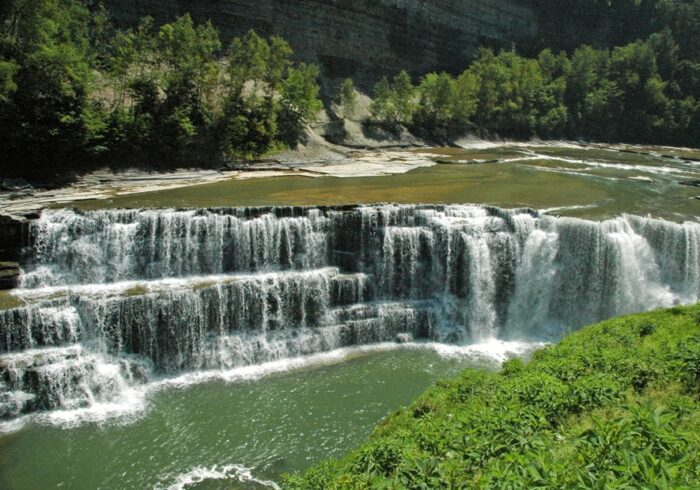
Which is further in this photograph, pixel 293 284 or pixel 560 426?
pixel 293 284

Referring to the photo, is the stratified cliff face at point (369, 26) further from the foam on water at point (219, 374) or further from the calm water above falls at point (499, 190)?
the foam on water at point (219, 374)

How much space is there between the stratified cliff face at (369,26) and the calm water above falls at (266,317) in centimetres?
2973

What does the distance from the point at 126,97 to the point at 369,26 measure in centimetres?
2965

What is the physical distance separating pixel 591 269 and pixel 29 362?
63.4 feet

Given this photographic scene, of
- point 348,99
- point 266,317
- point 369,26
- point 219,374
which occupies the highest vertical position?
point 369,26

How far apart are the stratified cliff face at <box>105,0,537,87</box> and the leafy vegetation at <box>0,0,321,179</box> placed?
19.5ft

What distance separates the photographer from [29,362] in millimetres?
14852

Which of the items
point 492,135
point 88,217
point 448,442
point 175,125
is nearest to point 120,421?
point 88,217

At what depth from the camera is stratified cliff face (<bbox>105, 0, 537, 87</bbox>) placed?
145 feet

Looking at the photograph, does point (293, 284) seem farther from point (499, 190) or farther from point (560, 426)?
point (499, 190)

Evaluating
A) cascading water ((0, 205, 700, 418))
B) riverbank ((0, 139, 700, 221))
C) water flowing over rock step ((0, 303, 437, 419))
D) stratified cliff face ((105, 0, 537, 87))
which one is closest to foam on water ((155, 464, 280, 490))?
water flowing over rock step ((0, 303, 437, 419))

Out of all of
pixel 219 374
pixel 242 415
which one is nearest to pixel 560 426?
pixel 242 415

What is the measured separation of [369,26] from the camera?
178ft

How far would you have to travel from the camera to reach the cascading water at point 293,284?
15984 millimetres
